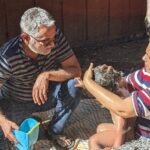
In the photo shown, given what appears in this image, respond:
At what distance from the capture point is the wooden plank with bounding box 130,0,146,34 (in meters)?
7.31

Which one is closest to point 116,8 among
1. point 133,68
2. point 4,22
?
point 133,68

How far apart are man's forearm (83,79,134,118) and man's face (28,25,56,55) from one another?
73cm

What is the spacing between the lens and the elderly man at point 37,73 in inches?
156

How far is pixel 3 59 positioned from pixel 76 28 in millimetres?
2861

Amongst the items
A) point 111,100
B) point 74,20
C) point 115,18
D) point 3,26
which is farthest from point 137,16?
point 111,100

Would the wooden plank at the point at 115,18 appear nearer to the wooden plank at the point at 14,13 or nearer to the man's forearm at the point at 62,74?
the wooden plank at the point at 14,13

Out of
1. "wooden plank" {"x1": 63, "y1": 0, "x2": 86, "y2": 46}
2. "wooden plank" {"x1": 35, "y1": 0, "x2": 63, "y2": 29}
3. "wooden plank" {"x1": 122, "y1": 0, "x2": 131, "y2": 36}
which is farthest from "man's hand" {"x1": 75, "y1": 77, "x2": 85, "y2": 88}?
"wooden plank" {"x1": 122, "y1": 0, "x2": 131, "y2": 36}

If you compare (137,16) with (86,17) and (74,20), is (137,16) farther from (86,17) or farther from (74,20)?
(74,20)

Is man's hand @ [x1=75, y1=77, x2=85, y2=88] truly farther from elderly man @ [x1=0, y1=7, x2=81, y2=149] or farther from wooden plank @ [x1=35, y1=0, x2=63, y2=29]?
wooden plank @ [x1=35, y1=0, x2=63, y2=29]

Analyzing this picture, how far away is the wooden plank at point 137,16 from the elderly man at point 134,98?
12.7 ft

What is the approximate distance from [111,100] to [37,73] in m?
1.09

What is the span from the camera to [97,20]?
22.8ft

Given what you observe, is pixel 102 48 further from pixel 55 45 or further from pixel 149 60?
pixel 149 60

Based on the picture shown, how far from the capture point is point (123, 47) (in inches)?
279
